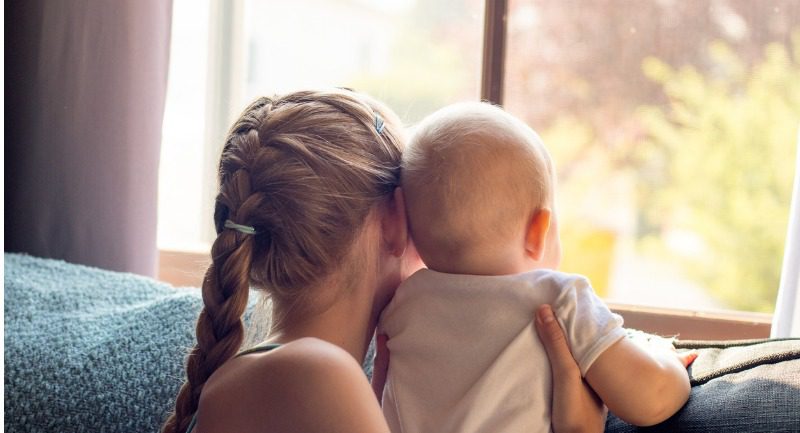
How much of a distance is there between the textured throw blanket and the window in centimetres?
67

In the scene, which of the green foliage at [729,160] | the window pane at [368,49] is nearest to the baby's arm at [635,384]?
the green foliage at [729,160]

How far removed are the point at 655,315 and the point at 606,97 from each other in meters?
1.03

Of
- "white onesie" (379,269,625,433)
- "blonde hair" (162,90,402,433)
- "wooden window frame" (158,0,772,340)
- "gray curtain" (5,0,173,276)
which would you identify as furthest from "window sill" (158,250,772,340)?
"white onesie" (379,269,625,433)

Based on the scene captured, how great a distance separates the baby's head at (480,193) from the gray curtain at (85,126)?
128 cm

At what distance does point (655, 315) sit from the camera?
6.32 ft

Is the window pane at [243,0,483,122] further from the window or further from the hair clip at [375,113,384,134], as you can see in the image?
the hair clip at [375,113,384,134]

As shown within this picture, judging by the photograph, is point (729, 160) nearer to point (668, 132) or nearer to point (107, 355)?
point (668, 132)

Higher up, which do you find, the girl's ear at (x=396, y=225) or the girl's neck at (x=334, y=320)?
the girl's ear at (x=396, y=225)

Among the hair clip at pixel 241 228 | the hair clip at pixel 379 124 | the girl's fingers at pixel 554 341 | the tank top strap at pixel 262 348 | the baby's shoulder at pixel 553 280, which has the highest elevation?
the hair clip at pixel 379 124

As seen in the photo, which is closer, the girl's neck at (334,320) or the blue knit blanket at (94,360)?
the girl's neck at (334,320)

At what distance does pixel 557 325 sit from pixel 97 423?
819mm

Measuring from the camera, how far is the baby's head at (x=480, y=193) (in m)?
1.07

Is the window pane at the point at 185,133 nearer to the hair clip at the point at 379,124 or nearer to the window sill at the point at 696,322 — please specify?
the window sill at the point at 696,322

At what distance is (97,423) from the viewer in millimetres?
1415
